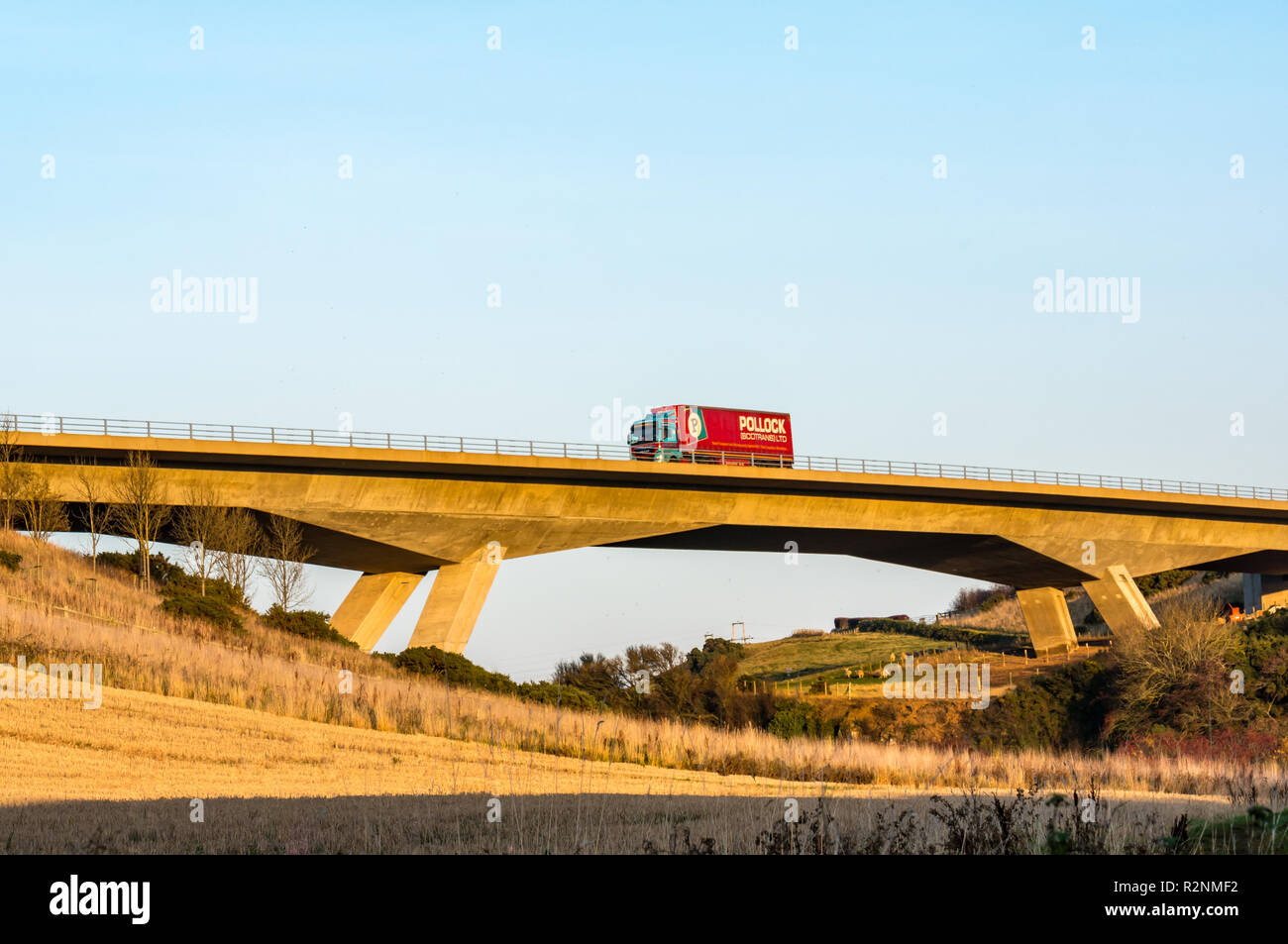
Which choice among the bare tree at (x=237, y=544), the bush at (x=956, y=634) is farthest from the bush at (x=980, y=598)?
the bare tree at (x=237, y=544)

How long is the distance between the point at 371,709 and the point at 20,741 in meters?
8.08

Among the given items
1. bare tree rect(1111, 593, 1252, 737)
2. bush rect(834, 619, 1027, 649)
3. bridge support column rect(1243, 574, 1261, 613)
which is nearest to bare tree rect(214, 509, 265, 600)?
bare tree rect(1111, 593, 1252, 737)

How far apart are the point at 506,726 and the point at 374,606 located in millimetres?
34355

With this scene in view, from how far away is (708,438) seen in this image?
5966cm

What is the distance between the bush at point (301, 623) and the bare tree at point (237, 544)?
62.3 inches

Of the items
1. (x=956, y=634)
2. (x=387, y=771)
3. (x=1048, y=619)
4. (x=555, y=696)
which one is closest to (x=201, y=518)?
(x=555, y=696)

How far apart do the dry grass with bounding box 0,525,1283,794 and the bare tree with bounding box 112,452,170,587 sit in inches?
414

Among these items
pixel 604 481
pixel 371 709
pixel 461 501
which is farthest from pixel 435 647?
pixel 371 709

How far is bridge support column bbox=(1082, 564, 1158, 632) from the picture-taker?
6838 centimetres

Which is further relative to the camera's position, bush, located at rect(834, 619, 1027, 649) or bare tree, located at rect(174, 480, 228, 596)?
bush, located at rect(834, 619, 1027, 649)

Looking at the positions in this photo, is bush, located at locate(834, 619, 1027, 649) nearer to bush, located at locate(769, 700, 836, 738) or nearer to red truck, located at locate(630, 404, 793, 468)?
red truck, located at locate(630, 404, 793, 468)

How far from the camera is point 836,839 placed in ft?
33.3
